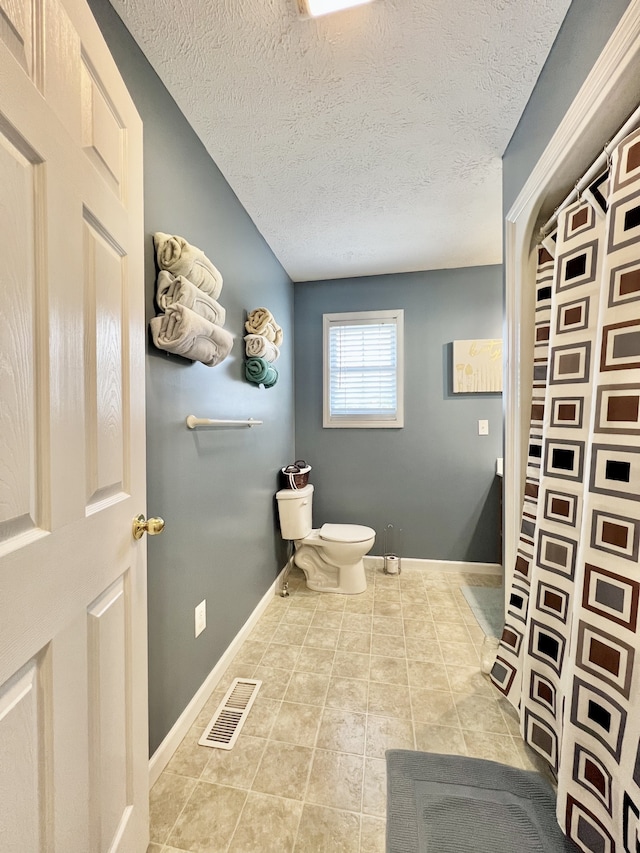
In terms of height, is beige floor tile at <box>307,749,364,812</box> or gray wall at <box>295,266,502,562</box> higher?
gray wall at <box>295,266,502,562</box>

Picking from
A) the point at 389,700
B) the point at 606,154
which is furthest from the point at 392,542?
the point at 606,154

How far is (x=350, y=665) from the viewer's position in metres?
1.69

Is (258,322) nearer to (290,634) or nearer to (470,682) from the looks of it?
(290,634)

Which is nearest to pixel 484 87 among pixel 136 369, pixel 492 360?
pixel 136 369

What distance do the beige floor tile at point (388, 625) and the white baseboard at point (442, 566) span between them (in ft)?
2.37

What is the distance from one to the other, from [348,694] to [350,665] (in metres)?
0.18

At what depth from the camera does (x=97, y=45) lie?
0.73 m

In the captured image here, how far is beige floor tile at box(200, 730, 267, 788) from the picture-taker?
45.1 inches

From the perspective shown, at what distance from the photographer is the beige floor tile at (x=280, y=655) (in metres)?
1.70

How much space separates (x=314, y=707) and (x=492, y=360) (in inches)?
98.9

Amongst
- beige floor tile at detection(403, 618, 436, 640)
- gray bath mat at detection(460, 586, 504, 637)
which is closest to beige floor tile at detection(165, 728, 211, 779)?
beige floor tile at detection(403, 618, 436, 640)

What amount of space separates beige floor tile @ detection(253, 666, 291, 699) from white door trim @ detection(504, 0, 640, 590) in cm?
111

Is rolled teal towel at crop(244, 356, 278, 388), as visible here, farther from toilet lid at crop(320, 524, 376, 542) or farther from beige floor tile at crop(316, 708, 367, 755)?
beige floor tile at crop(316, 708, 367, 755)

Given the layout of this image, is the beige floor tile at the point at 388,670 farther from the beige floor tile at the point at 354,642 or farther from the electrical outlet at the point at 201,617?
the electrical outlet at the point at 201,617
